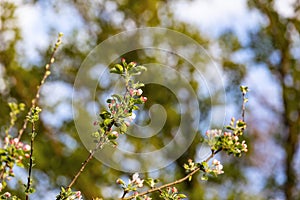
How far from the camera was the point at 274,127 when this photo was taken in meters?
6.48

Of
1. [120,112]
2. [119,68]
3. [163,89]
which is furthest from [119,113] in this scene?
[163,89]

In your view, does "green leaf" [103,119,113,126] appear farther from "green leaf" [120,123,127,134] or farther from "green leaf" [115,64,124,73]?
"green leaf" [115,64,124,73]

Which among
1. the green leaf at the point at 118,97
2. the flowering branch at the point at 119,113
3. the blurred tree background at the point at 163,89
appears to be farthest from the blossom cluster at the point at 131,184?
the blurred tree background at the point at 163,89

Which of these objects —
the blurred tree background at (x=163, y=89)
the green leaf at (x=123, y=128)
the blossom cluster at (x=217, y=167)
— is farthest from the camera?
the blurred tree background at (x=163, y=89)

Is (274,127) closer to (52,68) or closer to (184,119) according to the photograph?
(184,119)

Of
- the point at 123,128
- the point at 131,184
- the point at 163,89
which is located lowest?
the point at 131,184

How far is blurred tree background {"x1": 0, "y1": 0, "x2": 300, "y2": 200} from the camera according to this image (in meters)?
5.19

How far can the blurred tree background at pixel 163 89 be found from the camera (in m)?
5.19

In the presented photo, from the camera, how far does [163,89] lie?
5820mm

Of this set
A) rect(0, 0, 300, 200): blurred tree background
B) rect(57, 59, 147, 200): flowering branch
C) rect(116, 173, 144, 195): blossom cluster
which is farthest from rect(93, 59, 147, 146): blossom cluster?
rect(0, 0, 300, 200): blurred tree background

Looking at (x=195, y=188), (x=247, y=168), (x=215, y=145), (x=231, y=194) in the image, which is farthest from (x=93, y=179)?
(x=215, y=145)

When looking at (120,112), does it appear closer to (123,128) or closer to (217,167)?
(123,128)

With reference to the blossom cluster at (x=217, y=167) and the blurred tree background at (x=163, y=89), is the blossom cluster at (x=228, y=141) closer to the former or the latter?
the blossom cluster at (x=217, y=167)

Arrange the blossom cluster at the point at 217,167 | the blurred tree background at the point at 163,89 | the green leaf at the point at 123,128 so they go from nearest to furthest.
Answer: the green leaf at the point at 123,128 → the blossom cluster at the point at 217,167 → the blurred tree background at the point at 163,89
